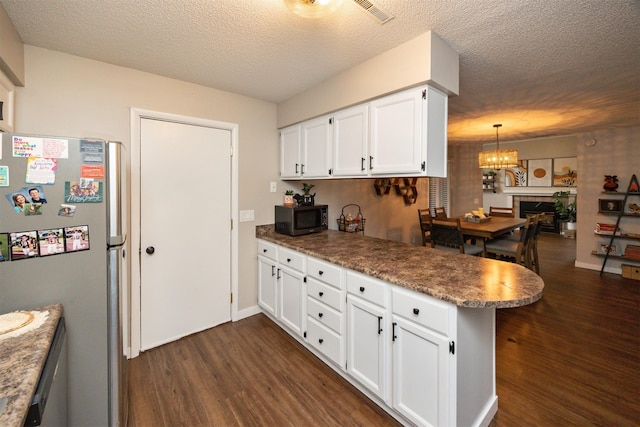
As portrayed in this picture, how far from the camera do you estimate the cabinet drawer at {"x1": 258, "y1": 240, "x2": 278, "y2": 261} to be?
274 cm

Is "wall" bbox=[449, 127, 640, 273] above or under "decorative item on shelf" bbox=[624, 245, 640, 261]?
above

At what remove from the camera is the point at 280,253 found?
2660 millimetres

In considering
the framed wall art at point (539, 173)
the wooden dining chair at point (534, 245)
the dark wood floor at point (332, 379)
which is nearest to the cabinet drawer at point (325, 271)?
the dark wood floor at point (332, 379)

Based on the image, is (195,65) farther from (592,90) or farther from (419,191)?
(419,191)

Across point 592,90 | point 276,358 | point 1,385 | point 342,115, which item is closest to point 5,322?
point 1,385

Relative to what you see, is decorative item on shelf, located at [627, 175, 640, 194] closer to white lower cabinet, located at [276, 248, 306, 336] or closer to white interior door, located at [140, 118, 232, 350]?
white lower cabinet, located at [276, 248, 306, 336]

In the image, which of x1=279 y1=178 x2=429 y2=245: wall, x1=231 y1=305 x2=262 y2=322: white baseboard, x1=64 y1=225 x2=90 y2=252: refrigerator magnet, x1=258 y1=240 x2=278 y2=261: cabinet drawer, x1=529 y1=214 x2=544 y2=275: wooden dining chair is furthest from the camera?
x1=529 y1=214 x2=544 y2=275: wooden dining chair

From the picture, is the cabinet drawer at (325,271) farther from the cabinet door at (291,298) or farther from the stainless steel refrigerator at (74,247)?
the stainless steel refrigerator at (74,247)

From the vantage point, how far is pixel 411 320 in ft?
5.02

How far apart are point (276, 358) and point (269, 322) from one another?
2.08 feet

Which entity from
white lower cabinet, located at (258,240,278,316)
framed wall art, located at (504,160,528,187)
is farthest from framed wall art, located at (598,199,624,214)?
white lower cabinet, located at (258,240,278,316)

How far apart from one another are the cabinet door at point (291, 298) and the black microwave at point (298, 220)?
46cm

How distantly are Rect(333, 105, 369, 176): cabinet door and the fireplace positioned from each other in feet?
26.4

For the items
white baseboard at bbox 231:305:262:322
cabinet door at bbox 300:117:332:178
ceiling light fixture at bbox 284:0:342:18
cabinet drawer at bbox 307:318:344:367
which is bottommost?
white baseboard at bbox 231:305:262:322
